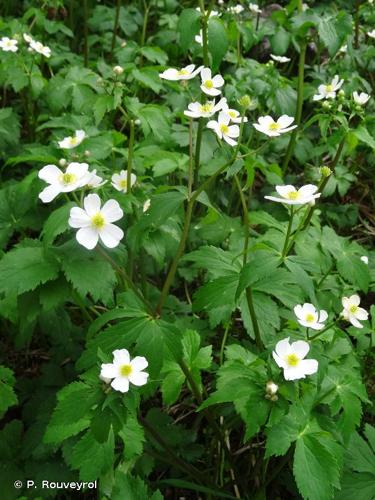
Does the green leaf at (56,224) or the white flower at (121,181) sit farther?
the white flower at (121,181)

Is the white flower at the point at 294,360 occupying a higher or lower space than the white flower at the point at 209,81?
lower

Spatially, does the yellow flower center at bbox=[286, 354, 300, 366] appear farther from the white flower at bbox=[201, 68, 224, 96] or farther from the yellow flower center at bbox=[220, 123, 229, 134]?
the white flower at bbox=[201, 68, 224, 96]

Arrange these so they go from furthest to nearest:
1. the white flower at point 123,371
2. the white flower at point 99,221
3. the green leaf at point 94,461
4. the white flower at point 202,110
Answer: the white flower at point 202,110 → the green leaf at point 94,461 → the white flower at point 99,221 → the white flower at point 123,371

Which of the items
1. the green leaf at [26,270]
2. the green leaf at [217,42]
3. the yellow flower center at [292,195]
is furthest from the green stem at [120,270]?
the green leaf at [217,42]

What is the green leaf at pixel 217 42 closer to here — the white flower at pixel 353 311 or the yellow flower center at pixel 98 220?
the yellow flower center at pixel 98 220

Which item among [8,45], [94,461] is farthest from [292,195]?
[8,45]

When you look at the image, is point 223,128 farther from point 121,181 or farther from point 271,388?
point 271,388

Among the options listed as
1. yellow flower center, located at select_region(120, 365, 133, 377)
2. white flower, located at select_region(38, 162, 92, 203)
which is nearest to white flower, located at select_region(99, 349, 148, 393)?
yellow flower center, located at select_region(120, 365, 133, 377)
